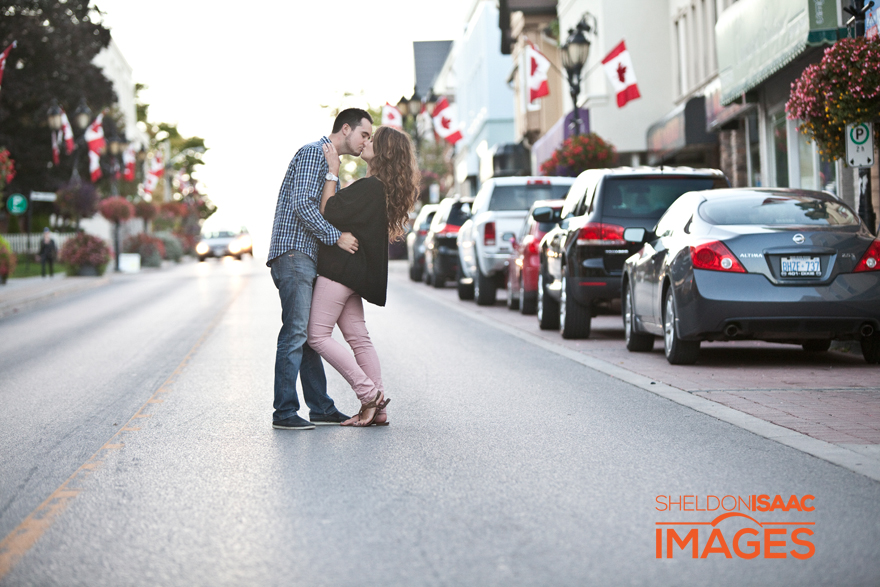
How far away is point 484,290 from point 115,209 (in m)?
29.2

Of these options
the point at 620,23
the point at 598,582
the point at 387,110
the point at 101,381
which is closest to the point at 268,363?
the point at 101,381

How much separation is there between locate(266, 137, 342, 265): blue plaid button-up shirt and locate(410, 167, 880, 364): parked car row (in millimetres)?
4077

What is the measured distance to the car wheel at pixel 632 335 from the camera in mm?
12875

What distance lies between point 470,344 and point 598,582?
1015 centimetres

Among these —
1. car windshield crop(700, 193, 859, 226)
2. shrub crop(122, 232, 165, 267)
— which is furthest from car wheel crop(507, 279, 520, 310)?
shrub crop(122, 232, 165, 267)

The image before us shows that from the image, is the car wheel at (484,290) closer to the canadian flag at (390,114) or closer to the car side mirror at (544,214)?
the car side mirror at (544,214)

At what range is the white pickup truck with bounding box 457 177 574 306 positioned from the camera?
2038 cm

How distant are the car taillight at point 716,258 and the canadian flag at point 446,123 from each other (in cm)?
3423

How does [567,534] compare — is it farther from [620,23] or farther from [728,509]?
[620,23]

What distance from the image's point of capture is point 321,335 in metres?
7.93

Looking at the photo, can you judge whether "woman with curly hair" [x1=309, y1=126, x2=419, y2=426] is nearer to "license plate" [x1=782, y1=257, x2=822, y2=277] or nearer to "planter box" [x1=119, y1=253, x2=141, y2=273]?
"license plate" [x1=782, y1=257, x2=822, y2=277]

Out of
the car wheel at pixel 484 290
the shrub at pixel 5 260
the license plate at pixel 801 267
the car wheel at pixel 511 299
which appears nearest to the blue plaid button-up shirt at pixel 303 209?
the license plate at pixel 801 267

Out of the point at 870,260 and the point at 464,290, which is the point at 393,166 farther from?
the point at 464,290

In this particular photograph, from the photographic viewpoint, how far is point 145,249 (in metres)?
53.3
